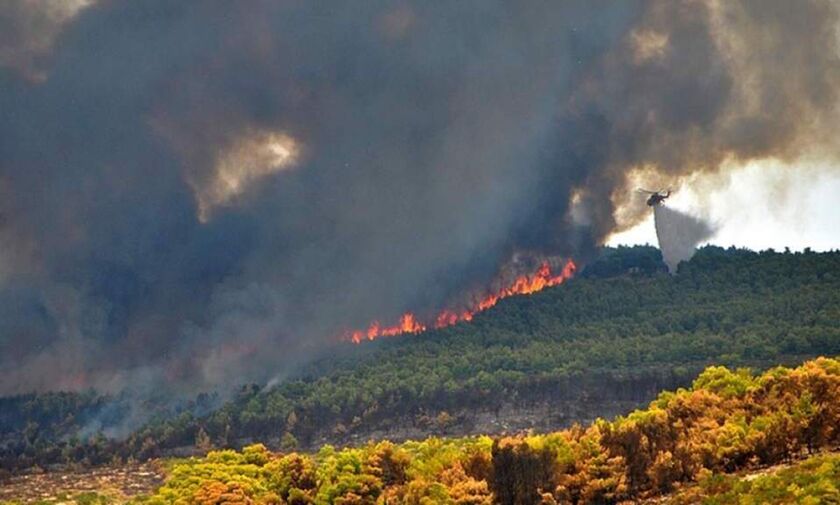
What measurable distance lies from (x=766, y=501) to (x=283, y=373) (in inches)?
3961

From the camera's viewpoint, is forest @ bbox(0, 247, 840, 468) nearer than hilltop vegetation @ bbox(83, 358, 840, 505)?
No

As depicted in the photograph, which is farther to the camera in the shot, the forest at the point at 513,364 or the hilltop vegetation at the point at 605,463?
the forest at the point at 513,364

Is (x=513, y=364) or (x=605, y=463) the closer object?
(x=605, y=463)

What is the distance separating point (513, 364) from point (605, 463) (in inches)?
3115

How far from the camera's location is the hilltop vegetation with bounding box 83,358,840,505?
47.7 m

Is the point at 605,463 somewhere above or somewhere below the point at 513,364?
below

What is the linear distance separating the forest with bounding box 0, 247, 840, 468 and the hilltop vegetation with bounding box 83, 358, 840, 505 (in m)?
47.1

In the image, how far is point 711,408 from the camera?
55.5m

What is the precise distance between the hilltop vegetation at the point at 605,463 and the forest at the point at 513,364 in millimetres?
47140

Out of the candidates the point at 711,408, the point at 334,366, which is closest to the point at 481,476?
the point at 711,408

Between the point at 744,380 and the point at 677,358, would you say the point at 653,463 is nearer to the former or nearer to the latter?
the point at 744,380

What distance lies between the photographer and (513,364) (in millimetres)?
128375

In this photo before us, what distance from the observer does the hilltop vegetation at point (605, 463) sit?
47.7 meters

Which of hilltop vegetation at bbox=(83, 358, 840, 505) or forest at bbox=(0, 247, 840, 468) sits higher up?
forest at bbox=(0, 247, 840, 468)
